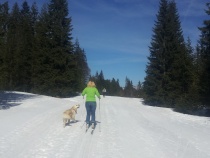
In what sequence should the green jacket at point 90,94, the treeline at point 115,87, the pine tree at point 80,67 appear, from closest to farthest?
the green jacket at point 90,94 < the pine tree at point 80,67 < the treeline at point 115,87

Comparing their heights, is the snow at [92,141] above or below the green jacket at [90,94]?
below

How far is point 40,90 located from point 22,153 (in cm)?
3182

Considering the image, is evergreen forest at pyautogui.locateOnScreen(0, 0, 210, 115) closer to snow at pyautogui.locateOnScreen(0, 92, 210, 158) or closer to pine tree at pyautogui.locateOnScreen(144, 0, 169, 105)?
pine tree at pyautogui.locateOnScreen(144, 0, 169, 105)

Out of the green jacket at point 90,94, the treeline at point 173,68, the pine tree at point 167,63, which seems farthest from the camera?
the pine tree at point 167,63

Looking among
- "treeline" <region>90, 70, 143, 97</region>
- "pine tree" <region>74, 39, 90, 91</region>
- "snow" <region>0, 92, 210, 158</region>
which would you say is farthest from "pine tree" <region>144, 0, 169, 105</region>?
"treeline" <region>90, 70, 143, 97</region>

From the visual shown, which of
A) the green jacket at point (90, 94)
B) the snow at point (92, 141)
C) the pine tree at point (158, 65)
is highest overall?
the pine tree at point (158, 65)

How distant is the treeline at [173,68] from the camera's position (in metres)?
27.2

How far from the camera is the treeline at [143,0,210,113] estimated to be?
27.2 metres

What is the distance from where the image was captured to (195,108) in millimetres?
27328

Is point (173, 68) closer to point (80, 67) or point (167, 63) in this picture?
point (167, 63)

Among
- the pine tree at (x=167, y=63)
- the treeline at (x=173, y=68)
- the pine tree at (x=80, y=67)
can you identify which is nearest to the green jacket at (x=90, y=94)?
the treeline at (x=173, y=68)

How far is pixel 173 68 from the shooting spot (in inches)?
1291

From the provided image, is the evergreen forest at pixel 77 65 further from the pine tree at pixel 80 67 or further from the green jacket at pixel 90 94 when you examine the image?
the green jacket at pixel 90 94

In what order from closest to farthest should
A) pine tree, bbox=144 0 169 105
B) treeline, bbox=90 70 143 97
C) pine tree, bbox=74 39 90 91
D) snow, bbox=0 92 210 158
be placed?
snow, bbox=0 92 210 158 → pine tree, bbox=144 0 169 105 → pine tree, bbox=74 39 90 91 → treeline, bbox=90 70 143 97
